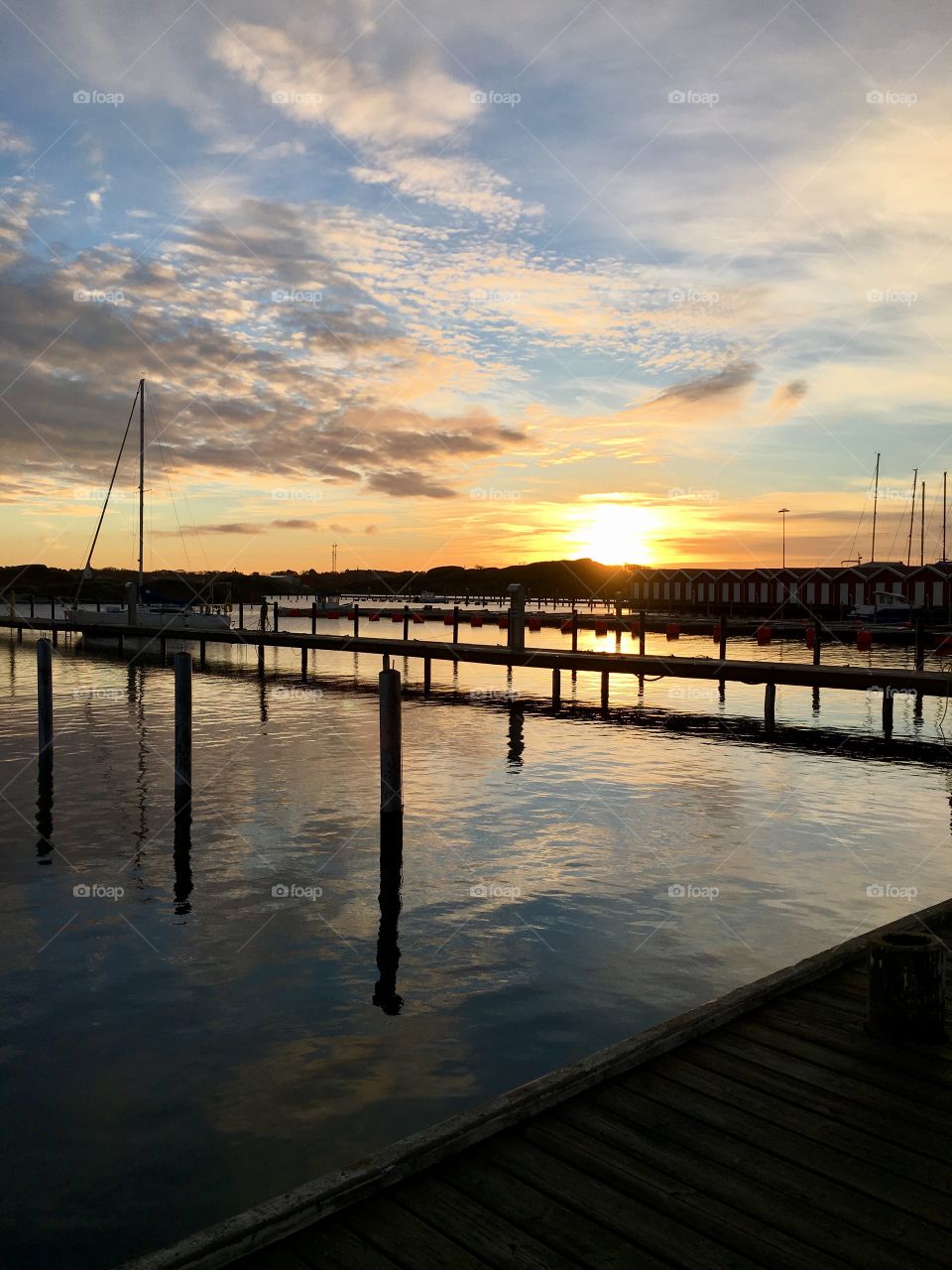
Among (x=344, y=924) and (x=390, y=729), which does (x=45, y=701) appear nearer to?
(x=390, y=729)

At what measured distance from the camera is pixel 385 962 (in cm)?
1122

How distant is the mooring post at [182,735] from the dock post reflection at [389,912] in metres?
4.81

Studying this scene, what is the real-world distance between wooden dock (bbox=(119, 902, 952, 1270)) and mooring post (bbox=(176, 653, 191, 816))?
13.5m

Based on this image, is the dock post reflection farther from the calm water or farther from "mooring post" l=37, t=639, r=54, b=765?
"mooring post" l=37, t=639, r=54, b=765

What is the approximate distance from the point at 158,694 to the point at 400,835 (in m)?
25.1
